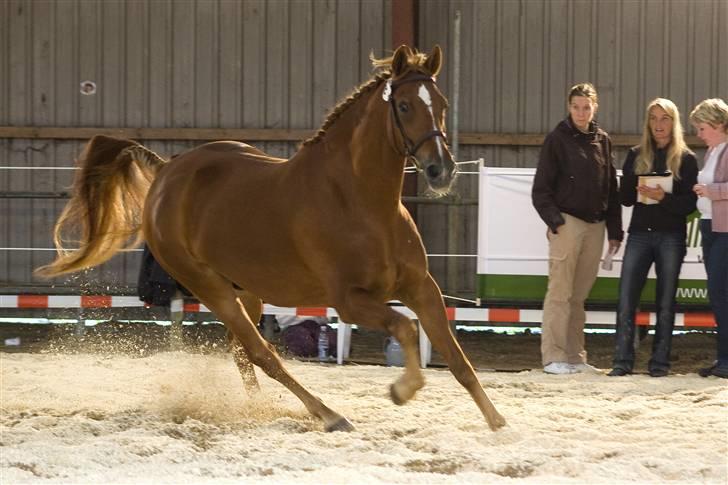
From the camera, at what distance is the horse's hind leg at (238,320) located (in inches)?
246

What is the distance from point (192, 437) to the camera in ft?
18.6

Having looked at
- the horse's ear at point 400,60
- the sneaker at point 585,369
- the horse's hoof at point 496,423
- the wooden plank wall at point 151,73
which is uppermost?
the wooden plank wall at point 151,73

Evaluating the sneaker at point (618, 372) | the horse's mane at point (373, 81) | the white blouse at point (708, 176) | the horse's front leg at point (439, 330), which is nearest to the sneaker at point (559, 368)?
the sneaker at point (618, 372)

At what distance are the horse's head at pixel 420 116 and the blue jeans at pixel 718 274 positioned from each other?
331 centimetres

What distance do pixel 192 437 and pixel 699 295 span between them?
4797mm

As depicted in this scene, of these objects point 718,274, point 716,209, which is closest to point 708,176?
point 716,209

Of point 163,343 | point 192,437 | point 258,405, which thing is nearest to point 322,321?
point 163,343

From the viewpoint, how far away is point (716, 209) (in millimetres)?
8016

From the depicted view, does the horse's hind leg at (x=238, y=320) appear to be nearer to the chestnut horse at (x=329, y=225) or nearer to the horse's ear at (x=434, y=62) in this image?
the chestnut horse at (x=329, y=225)

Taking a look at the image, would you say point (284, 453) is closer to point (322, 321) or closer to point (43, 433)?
point (43, 433)

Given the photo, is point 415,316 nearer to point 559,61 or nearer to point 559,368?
point 559,368

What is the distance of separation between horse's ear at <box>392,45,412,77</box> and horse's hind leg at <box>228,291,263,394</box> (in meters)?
1.79

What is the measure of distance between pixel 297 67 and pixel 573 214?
15.6 ft

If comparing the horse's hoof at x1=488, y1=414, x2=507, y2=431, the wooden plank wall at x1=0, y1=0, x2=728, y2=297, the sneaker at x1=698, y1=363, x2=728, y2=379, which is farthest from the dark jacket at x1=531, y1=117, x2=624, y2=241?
the wooden plank wall at x1=0, y1=0, x2=728, y2=297
